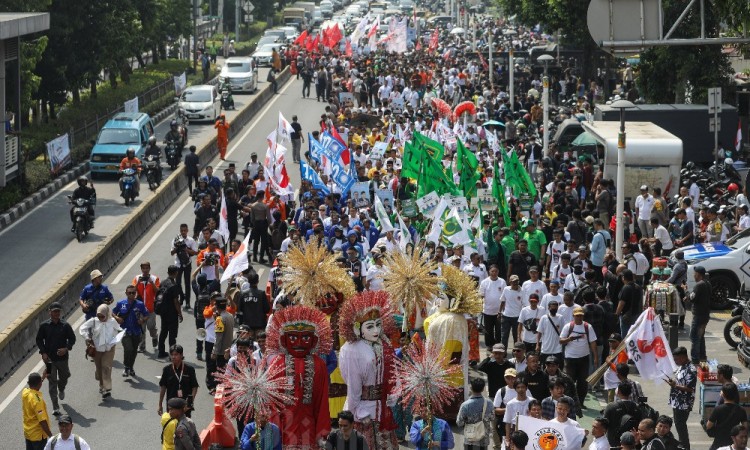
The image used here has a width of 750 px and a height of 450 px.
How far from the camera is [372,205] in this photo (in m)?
29.2

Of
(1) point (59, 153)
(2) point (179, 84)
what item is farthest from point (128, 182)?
(2) point (179, 84)

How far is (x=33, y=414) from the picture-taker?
16.5 m

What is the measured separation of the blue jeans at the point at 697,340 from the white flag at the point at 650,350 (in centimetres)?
393

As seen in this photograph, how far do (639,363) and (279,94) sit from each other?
146ft

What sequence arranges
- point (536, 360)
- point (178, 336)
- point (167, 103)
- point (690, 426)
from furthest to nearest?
1. point (167, 103)
2. point (178, 336)
3. point (690, 426)
4. point (536, 360)

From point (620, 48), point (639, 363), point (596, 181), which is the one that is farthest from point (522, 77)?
point (639, 363)

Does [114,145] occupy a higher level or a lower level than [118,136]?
lower

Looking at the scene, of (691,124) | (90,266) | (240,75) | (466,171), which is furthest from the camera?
(240,75)

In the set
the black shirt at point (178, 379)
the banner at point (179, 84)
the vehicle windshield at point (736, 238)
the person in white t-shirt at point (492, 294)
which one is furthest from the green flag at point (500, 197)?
the banner at point (179, 84)

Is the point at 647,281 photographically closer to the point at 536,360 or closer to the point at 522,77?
the point at 536,360

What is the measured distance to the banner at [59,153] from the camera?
37.8 metres

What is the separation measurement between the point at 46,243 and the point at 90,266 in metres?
4.75

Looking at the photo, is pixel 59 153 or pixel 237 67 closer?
pixel 59 153

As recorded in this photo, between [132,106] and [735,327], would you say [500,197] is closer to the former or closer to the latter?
[735,327]
